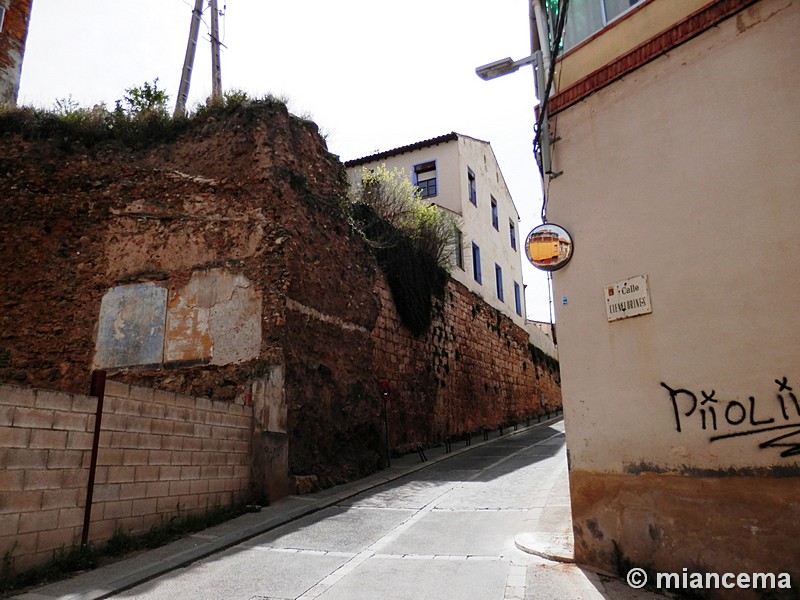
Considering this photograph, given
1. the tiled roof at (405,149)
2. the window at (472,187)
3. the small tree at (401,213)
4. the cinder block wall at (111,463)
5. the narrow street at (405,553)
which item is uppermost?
the tiled roof at (405,149)

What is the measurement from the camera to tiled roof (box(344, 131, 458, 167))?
70.9ft

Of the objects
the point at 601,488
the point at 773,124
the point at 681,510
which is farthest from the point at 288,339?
the point at 773,124

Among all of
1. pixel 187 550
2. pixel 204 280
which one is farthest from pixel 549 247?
pixel 204 280

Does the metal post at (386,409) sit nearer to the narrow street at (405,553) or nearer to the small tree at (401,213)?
the narrow street at (405,553)

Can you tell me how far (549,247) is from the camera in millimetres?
6160

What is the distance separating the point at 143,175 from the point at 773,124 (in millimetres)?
10456

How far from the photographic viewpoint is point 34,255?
10773 millimetres

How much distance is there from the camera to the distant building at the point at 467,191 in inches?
839

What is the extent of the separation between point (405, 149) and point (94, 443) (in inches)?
709

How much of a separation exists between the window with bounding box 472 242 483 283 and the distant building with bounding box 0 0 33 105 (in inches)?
622

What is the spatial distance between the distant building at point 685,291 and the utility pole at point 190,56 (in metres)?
12.8

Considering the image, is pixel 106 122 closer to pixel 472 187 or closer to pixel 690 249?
pixel 690 249

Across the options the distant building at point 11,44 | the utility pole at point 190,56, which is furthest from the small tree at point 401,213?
the distant building at point 11,44

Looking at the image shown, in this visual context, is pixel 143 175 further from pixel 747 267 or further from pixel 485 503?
pixel 747 267
